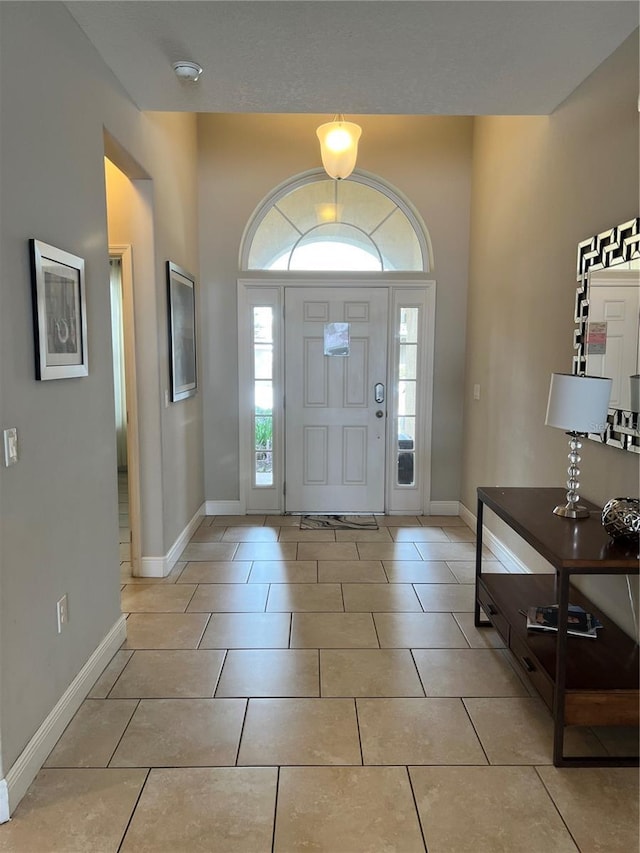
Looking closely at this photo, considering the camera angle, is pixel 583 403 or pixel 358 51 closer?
pixel 583 403

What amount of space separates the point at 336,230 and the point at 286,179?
580mm

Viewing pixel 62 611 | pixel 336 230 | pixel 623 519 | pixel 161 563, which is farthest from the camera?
pixel 336 230

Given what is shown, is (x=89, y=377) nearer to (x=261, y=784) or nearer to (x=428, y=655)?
(x=261, y=784)

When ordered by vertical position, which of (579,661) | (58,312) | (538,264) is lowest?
(579,661)

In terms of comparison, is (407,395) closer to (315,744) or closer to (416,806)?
(315,744)

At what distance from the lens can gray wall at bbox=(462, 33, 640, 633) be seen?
240 cm

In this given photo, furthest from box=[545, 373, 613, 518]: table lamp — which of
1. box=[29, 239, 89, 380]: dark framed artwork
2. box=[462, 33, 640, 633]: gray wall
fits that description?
box=[29, 239, 89, 380]: dark framed artwork

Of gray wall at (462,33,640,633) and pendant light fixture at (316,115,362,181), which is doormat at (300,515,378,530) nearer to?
gray wall at (462,33,640,633)

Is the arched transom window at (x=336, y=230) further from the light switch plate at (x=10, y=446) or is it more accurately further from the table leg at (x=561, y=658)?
the table leg at (x=561, y=658)

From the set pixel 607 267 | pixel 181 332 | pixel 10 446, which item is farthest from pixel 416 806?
pixel 181 332

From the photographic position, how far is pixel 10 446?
1711mm

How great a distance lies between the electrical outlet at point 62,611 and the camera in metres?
2.09

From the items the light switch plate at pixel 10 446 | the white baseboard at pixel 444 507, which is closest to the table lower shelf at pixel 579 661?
the light switch plate at pixel 10 446

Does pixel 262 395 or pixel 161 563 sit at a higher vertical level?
pixel 262 395
